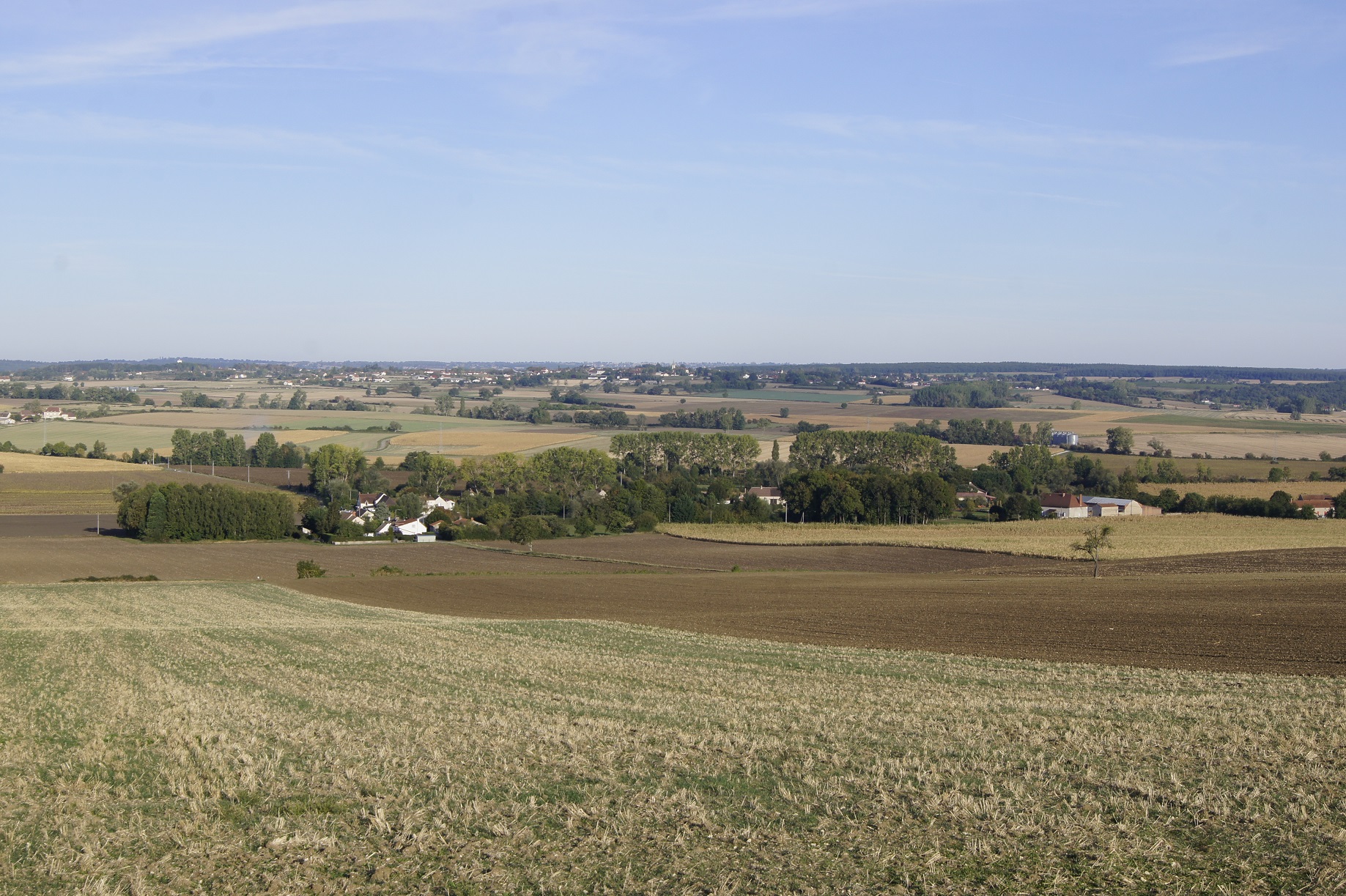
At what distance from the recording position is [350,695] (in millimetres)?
15141

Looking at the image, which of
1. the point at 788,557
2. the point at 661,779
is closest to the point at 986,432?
the point at 788,557

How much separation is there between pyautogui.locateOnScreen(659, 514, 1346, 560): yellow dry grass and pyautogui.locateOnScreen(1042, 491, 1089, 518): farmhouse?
291 inches

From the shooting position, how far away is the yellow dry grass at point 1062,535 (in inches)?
2077

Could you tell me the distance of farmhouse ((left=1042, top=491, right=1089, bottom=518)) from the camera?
78812mm

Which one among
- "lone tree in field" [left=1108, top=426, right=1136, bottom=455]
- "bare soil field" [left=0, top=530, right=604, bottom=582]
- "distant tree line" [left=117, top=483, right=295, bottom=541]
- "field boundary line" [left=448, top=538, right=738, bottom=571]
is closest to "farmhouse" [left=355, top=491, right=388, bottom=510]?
"distant tree line" [left=117, top=483, right=295, bottom=541]

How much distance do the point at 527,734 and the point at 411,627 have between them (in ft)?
48.4

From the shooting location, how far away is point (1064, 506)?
3159 inches

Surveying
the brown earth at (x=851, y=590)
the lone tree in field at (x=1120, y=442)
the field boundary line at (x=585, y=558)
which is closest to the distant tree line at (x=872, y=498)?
the brown earth at (x=851, y=590)

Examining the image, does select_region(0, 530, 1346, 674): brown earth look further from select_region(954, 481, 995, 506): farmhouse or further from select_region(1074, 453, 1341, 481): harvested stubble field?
select_region(1074, 453, 1341, 481): harvested stubble field

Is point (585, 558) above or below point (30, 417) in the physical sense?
below

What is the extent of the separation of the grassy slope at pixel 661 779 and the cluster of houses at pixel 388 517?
49.9 m

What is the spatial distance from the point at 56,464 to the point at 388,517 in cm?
3591

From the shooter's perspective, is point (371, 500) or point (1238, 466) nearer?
point (371, 500)

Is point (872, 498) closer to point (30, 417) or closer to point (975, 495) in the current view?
point (975, 495)
